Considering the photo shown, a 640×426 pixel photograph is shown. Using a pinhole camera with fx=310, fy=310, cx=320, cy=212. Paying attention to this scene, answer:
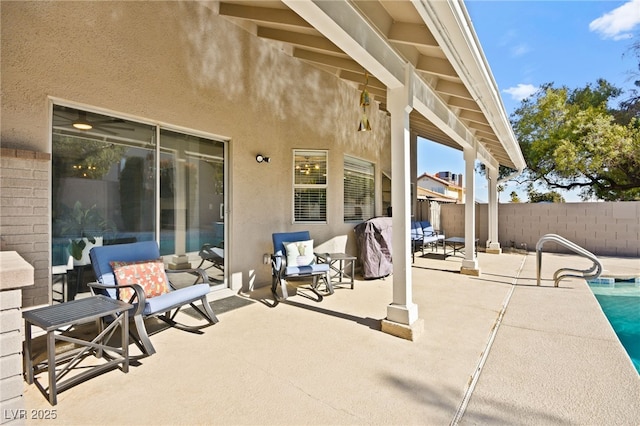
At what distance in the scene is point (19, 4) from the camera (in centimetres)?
296

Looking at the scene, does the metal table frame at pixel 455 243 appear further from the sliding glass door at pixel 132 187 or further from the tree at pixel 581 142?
the sliding glass door at pixel 132 187

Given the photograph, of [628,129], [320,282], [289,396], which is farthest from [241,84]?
[628,129]

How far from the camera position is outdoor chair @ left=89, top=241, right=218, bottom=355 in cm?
300

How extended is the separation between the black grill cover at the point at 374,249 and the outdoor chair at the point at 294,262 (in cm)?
117

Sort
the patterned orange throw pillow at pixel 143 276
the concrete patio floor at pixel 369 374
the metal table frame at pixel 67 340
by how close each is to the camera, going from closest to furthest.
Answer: the concrete patio floor at pixel 369 374 < the metal table frame at pixel 67 340 < the patterned orange throw pillow at pixel 143 276

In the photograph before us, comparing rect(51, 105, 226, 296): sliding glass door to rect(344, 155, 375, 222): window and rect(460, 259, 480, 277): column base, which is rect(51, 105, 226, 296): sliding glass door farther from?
rect(460, 259, 480, 277): column base

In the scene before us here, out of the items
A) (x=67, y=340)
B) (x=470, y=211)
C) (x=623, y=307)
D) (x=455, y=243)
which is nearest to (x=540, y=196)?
(x=455, y=243)

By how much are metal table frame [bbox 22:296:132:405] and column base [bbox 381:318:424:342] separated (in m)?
2.57

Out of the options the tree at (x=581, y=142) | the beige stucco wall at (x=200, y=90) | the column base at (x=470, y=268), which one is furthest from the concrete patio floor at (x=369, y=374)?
the tree at (x=581, y=142)

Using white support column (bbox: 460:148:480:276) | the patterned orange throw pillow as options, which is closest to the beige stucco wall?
the patterned orange throw pillow

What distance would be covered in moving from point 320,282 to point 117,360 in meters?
3.76

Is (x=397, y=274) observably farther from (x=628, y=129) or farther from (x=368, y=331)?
(x=628, y=129)

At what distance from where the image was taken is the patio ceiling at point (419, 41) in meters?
2.60

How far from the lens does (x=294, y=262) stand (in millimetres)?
5148
